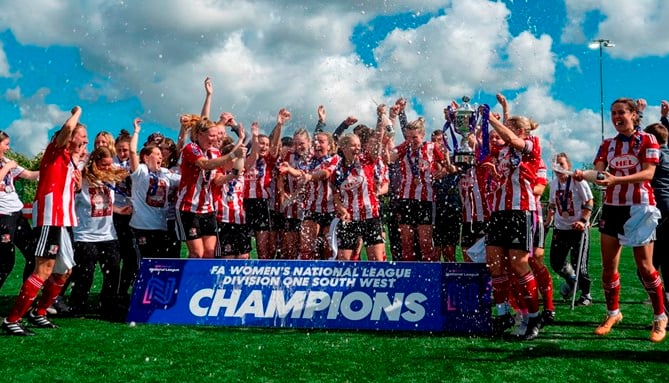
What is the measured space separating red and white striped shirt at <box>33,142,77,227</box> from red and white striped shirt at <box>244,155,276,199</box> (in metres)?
2.81

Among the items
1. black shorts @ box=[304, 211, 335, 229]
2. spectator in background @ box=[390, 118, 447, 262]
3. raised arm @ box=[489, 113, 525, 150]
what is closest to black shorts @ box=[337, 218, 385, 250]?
black shorts @ box=[304, 211, 335, 229]

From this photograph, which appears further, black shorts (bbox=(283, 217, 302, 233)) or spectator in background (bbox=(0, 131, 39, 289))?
black shorts (bbox=(283, 217, 302, 233))

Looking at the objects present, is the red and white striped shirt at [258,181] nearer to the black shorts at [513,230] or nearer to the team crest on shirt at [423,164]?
the team crest on shirt at [423,164]

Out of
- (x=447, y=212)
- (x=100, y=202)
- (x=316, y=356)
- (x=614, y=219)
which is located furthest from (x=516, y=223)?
(x=100, y=202)

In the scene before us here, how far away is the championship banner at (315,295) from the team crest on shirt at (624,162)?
1.50 metres

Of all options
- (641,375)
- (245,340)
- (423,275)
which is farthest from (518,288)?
(245,340)

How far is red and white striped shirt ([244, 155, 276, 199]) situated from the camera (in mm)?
8016

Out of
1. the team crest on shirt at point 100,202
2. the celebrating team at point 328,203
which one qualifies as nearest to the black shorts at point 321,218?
the celebrating team at point 328,203

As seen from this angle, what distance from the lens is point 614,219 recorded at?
545cm

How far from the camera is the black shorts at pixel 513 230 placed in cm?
531

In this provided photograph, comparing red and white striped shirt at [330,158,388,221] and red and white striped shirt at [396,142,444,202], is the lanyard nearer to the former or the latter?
red and white striped shirt at [396,142,444,202]

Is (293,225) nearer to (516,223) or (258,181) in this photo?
→ (258,181)

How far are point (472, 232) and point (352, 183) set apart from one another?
172 centimetres

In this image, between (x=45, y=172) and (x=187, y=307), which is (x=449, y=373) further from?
(x=45, y=172)
